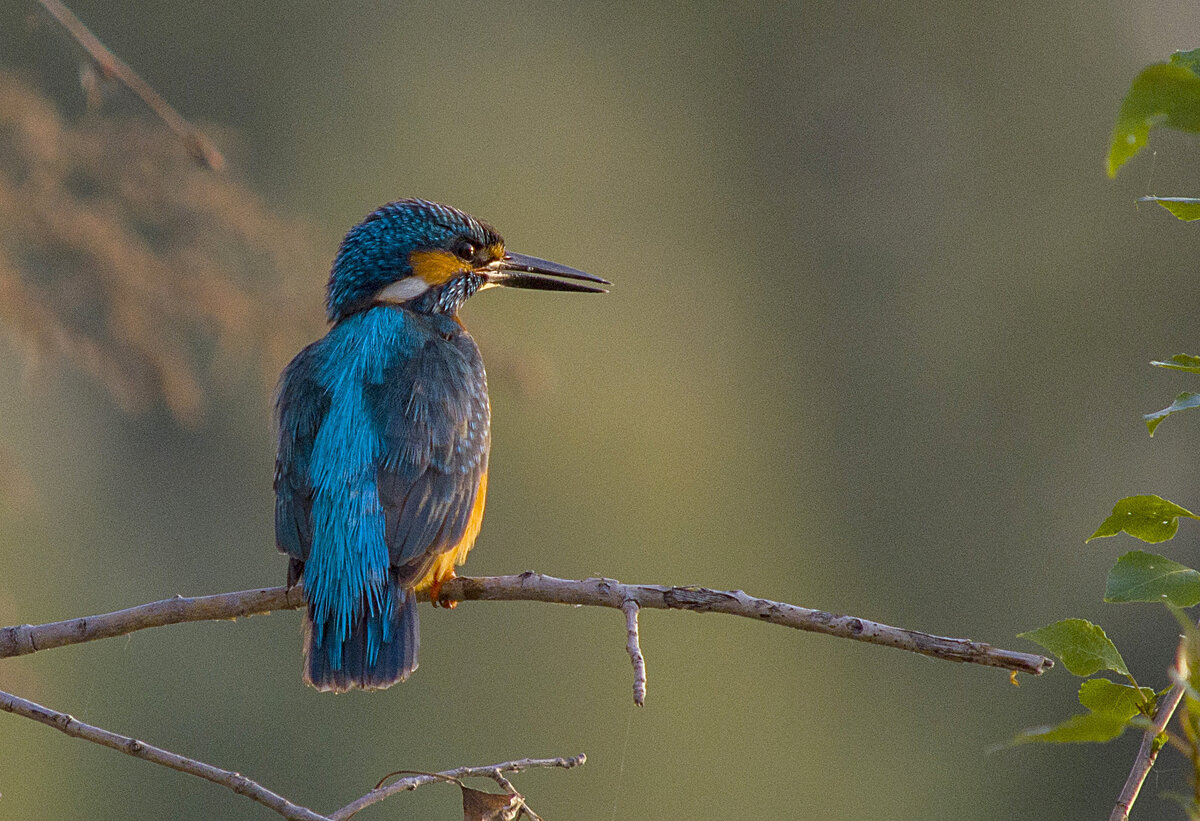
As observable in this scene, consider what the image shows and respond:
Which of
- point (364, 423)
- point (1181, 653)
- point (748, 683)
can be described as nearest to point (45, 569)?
point (748, 683)

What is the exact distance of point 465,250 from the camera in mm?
3186

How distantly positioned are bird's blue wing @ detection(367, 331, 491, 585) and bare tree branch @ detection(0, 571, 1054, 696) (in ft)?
0.39

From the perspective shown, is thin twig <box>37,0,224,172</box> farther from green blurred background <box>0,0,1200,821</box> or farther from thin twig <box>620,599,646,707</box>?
green blurred background <box>0,0,1200,821</box>

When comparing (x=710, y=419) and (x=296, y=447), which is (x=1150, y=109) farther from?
(x=710, y=419)

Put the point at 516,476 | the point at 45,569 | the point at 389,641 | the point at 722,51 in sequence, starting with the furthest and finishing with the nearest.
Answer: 1. the point at 722,51
2. the point at 516,476
3. the point at 45,569
4. the point at 389,641

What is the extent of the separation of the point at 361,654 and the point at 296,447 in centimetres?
44

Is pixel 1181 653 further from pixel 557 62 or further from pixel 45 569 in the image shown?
pixel 557 62

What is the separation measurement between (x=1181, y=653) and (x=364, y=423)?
1873 millimetres

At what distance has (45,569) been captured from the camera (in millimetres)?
9219

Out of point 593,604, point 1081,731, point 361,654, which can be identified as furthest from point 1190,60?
point 361,654

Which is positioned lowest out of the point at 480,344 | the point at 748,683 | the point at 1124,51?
the point at 748,683

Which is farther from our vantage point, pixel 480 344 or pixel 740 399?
pixel 740 399

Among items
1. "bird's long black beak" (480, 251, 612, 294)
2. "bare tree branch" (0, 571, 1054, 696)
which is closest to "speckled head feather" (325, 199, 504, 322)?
"bird's long black beak" (480, 251, 612, 294)

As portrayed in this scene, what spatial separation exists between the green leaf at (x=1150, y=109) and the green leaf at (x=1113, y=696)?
518mm
